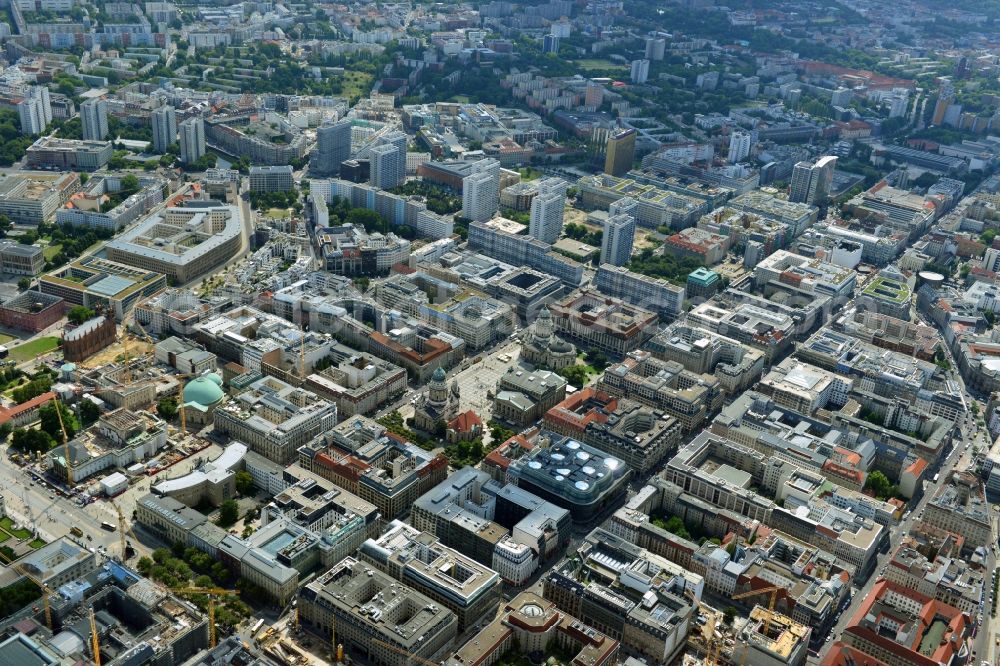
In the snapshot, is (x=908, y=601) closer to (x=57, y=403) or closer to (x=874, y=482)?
(x=874, y=482)

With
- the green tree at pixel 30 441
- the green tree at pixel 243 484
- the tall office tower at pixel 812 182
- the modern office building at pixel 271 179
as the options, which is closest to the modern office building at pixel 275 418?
the green tree at pixel 243 484

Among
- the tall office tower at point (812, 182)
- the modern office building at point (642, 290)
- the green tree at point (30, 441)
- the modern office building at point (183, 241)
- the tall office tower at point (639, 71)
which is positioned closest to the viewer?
the green tree at point (30, 441)

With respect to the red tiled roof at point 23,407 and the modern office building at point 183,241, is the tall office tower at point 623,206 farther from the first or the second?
the red tiled roof at point 23,407

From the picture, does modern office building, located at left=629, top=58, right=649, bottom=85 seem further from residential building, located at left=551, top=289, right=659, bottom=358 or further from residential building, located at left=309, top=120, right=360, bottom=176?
residential building, located at left=551, top=289, right=659, bottom=358

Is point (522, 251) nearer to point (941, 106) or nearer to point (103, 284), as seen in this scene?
point (103, 284)

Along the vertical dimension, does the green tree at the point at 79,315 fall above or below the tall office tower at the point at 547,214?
below

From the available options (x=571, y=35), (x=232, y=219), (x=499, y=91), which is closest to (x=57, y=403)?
(x=232, y=219)

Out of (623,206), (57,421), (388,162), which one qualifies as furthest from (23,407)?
(623,206)
